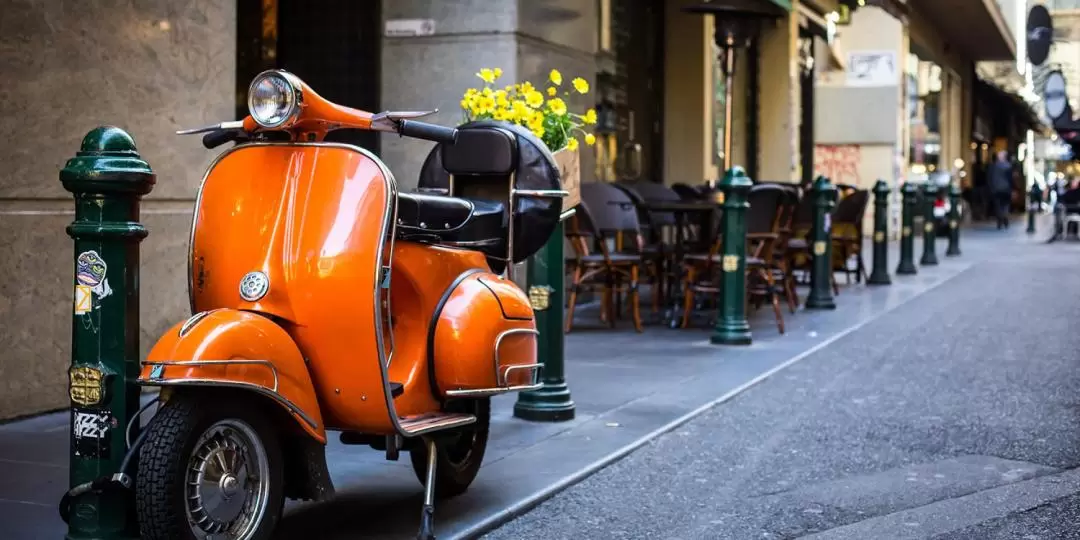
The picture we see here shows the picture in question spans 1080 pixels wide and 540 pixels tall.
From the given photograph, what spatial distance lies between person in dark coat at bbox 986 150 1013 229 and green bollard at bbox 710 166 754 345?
26.4 m

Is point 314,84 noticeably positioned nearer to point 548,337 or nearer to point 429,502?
point 548,337

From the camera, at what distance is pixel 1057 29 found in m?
54.7

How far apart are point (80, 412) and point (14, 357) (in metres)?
2.77

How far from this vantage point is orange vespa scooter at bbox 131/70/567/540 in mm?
3787

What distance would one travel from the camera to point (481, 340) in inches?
186

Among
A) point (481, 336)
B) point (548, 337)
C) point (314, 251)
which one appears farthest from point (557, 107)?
point (314, 251)

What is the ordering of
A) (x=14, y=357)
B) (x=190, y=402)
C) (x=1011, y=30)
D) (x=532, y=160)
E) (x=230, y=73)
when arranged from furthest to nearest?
(x=1011, y=30), (x=230, y=73), (x=14, y=357), (x=532, y=160), (x=190, y=402)

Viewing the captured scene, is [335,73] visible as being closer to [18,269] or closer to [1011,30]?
[18,269]

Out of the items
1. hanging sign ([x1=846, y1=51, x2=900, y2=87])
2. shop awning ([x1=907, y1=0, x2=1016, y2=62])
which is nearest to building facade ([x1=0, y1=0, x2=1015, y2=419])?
hanging sign ([x1=846, y1=51, x2=900, y2=87])

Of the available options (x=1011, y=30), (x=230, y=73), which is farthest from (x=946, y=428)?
(x=1011, y=30)

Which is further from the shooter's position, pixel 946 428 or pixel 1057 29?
pixel 1057 29

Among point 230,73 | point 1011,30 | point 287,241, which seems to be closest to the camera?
point 287,241

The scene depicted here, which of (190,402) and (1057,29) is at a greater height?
(1057,29)

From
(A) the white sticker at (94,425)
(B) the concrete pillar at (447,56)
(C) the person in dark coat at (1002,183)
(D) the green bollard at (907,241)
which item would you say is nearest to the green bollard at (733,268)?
(B) the concrete pillar at (447,56)
